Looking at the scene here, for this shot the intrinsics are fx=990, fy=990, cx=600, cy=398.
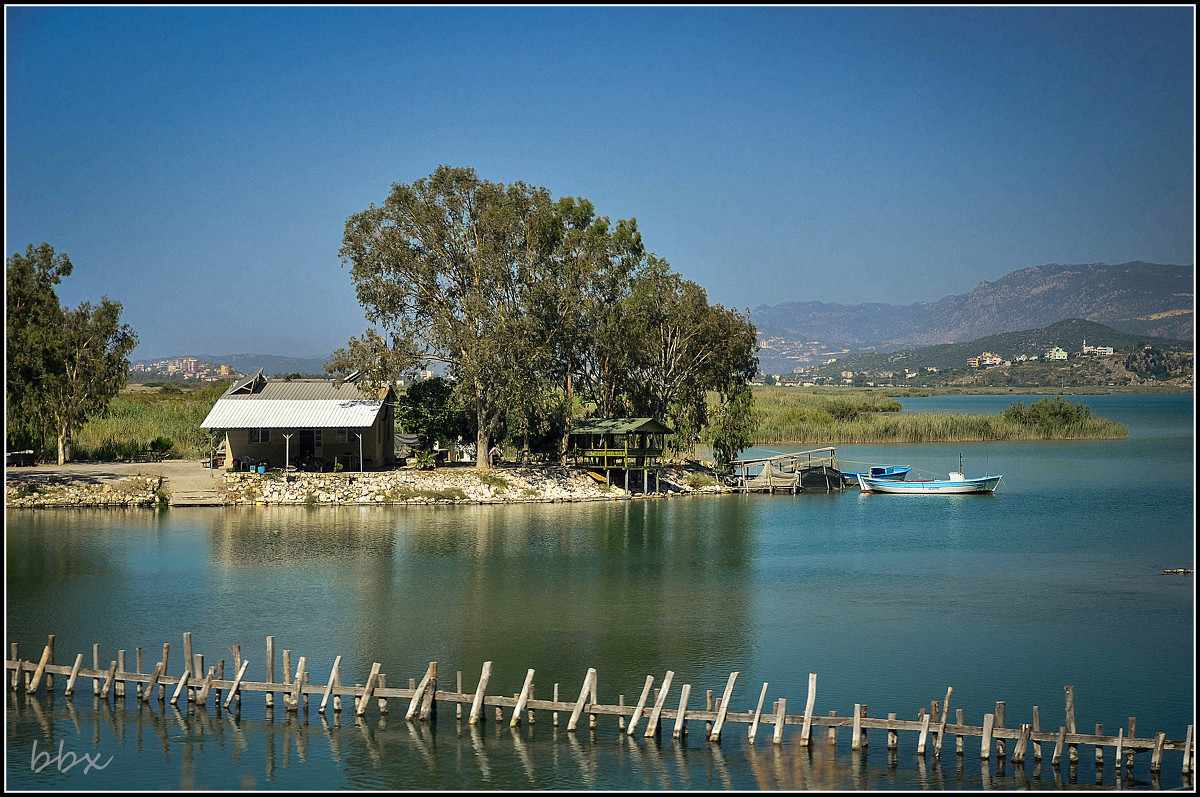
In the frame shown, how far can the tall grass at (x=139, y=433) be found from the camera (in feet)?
171

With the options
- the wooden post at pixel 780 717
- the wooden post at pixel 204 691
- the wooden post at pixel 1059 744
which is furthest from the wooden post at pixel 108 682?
the wooden post at pixel 1059 744

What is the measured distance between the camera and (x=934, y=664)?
21.1 m

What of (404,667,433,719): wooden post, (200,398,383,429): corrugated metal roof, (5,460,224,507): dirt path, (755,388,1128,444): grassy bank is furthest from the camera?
(755,388,1128,444): grassy bank

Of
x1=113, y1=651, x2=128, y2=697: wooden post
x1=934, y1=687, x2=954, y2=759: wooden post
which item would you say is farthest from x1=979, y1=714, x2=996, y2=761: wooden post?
x1=113, y1=651, x2=128, y2=697: wooden post

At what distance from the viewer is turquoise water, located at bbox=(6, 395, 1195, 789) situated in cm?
1547

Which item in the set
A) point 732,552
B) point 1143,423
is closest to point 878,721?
point 732,552

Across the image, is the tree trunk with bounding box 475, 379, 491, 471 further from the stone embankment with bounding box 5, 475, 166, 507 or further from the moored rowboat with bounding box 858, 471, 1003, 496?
the moored rowboat with bounding box 858, 471, 1003, 496

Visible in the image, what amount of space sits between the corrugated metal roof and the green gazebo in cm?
1070

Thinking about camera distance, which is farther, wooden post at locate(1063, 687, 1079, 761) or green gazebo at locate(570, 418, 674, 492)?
green gazebo at locate(570, 418, 674, 492)

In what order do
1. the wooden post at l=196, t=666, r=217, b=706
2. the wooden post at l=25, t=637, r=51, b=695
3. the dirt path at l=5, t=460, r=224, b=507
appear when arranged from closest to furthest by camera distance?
the wooden post at l=196, t=666, r=217, b=706 < the wooden post at l=25, t=637, r=51, b=695 < the dirt path at l=5, t=460, r=224, b=507

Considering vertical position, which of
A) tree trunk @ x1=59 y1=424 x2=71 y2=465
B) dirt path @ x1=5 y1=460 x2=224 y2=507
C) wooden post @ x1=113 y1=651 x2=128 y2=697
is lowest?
wooden post @ x1=113 y1=651 x2=128 y2=697

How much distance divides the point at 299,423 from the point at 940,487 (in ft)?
107

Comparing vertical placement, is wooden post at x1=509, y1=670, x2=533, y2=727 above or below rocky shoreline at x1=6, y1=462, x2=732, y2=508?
→ below

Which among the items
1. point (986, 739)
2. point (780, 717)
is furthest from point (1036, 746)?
point (780, 717)
